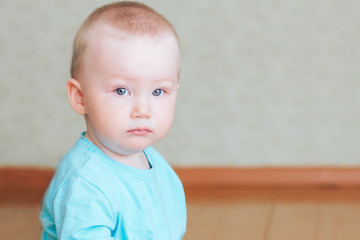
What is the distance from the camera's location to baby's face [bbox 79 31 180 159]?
33.9 inches

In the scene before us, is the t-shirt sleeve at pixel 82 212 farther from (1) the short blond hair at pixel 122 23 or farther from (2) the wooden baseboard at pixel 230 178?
(2) the wooden baseboard at pixel 230 178

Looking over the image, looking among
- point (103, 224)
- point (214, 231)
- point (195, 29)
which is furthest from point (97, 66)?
point (195, 29)

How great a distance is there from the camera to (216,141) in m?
2.30

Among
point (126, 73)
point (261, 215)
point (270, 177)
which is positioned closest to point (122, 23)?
point (126, 73)

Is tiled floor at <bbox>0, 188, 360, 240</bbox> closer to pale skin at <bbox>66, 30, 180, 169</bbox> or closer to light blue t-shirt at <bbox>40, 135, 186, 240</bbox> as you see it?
light blue t-shirt at <bbox>40, 135, 186, 240</bbox>

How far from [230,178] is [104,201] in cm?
145

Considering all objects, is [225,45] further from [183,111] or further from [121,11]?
[121,11]

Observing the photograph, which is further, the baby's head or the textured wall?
the textured wall

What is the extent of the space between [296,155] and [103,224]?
1.57 m

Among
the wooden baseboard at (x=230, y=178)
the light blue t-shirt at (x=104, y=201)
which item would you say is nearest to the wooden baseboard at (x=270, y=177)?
the wooden baseboard at (x=230, y=178)

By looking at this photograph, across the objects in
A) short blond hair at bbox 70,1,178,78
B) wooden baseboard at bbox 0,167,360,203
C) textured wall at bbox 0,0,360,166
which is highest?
short blond hair at bbox 70,1,178,78

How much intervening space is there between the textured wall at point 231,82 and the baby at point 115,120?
4.33 feet

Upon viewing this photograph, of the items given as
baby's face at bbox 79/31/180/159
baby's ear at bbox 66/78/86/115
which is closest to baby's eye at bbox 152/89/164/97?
baby's face at bbox 79/31/180/159

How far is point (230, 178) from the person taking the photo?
2270mm
